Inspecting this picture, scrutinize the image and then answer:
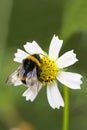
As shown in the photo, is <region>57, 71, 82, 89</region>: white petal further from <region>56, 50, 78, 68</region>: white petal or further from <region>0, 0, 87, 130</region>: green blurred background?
<region>0, 0, 87, 130</region>: green blurred background

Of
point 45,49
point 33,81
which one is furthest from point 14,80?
point 45,49

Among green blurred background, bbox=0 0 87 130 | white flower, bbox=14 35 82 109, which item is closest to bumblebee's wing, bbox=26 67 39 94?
white flower, bbox=14 35 82 109

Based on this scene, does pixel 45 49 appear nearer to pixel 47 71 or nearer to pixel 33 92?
pixel 47 71

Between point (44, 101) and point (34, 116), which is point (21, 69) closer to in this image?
point (44, 101)

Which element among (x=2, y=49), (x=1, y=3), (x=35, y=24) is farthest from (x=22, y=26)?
(x=2, y=49)

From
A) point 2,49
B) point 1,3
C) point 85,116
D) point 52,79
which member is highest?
point 1,3

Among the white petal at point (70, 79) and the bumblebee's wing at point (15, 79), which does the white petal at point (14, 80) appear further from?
the white petal at point (70, 79)

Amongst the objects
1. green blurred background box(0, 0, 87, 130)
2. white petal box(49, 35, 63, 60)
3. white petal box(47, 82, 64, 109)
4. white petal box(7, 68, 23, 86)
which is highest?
green blurred background box(0, 0, 87, 130)
